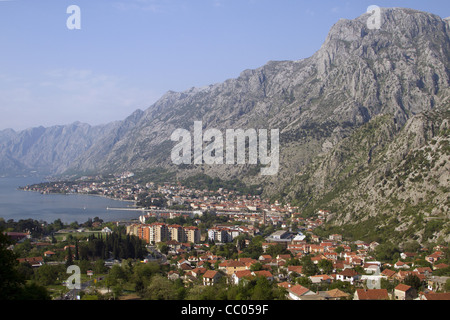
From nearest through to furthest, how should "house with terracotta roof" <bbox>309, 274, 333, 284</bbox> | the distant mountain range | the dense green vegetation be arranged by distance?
"house with terracotta roof" <bbox>309, 274, 333, 284</bbox>, the distant mountain range, the dense green vegetation

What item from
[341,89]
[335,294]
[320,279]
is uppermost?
[341,89]

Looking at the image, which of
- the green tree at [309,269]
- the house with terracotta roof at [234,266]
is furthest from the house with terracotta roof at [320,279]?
the house with terracotta roof at [234,266]

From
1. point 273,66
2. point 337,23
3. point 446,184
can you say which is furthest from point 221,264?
point 273,66

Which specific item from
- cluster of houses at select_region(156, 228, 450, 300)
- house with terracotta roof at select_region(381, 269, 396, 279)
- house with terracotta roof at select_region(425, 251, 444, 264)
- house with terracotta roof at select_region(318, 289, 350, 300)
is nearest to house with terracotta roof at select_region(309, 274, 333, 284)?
cluster of houses at select_region(156, 228, 450, 300)

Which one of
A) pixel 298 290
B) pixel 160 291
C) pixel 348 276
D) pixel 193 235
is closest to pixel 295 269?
pixel 348 276

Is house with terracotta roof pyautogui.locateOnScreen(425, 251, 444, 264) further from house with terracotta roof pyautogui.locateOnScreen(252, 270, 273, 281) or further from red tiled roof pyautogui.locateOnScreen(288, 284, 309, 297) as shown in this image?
red tiled roof pyautogui.locateOnScreen(288, 284, 309, 297)

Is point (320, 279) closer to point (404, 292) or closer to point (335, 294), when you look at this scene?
point (335, 294)
